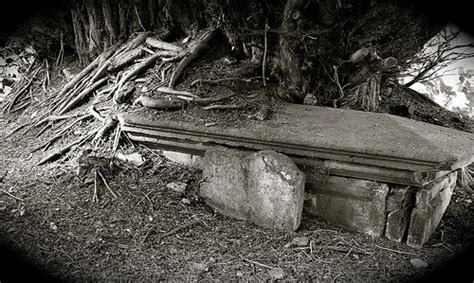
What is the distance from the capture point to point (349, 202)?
2193 millimetres

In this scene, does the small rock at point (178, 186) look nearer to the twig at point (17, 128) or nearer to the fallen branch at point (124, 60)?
the fallen branch at point (124, 60)

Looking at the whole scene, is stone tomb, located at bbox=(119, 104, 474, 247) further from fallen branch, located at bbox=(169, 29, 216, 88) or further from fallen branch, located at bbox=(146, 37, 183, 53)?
fallen branch, located at bbox=(146, 37, 183, 53)

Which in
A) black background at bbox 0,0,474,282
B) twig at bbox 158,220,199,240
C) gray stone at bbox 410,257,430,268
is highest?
black background at bbox 0,0,474,282

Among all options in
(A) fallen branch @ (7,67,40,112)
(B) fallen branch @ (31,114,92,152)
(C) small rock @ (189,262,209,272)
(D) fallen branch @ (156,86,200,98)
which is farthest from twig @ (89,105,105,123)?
(C) small rock @ (189,262,209,272)

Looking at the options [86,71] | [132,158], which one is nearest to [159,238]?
[132,158]

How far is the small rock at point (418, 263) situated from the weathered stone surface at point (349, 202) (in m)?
0.25

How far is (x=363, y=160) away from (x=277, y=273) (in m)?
0.88

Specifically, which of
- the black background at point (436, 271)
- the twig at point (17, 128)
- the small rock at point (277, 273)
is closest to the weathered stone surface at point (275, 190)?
the small rock at point (277, 273)

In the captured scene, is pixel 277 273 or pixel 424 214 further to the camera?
pixel 424 214

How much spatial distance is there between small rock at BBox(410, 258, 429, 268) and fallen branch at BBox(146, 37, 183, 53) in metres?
2.67

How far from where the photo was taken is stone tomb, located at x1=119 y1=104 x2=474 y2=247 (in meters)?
2.03

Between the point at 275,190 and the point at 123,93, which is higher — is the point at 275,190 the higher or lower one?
the lower one

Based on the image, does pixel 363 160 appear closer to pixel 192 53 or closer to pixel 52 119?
pixel 192 53

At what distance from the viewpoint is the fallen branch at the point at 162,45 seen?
132 inches
